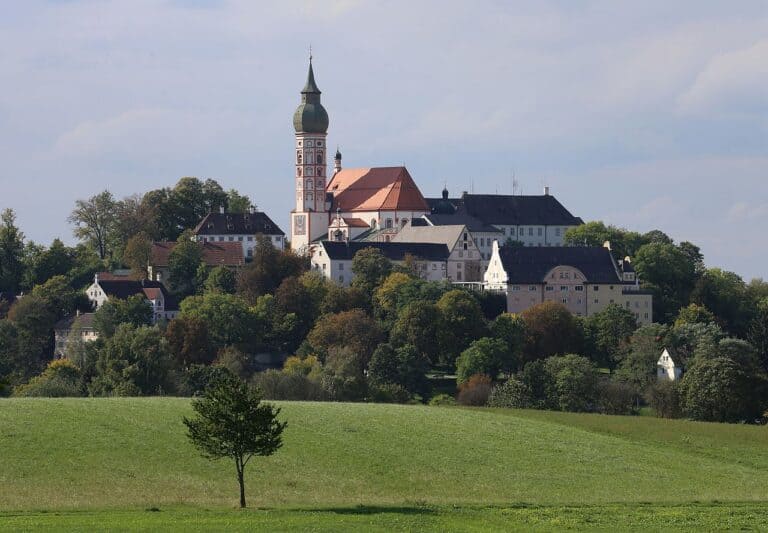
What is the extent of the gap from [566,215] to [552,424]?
9318cm

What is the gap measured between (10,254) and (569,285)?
45.0 m

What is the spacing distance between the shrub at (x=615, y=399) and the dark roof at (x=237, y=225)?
55.0 m

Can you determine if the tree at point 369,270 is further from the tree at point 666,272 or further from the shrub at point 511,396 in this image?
the shrub at point 511,396

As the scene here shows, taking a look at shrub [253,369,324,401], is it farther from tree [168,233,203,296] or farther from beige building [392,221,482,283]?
tree [168,233,203,296]

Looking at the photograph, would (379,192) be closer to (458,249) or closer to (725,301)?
(458,249)

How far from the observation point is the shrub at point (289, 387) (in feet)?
308

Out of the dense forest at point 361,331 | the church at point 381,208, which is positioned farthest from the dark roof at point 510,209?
the dense forest at point 361,331

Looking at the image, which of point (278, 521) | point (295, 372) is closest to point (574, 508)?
point (278, 521)

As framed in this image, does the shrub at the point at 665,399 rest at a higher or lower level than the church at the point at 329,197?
lower

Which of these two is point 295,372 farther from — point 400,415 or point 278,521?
point 278,521

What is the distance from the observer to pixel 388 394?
99562 mm

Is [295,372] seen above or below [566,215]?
below

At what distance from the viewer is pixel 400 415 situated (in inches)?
2515

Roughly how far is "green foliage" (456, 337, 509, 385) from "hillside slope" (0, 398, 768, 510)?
4337 centimetres
